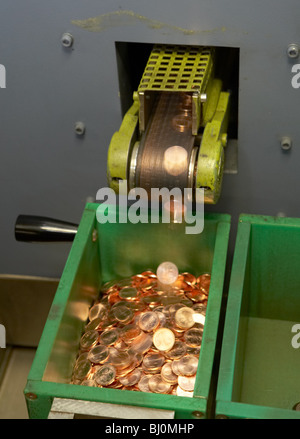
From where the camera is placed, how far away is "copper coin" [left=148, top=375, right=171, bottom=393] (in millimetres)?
1881

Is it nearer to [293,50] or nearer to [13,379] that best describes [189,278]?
[293,50]

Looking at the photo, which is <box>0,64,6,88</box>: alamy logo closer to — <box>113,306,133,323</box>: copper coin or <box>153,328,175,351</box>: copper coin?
<box>113,306,133,323</box>: copper coin

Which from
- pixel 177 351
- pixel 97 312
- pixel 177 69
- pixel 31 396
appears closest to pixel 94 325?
pixel 97 312

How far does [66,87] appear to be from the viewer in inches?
85.6

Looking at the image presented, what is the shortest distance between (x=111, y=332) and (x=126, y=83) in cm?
74

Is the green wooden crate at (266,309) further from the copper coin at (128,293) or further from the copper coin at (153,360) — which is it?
the copper coin at (128,293)

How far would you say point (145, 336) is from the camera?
6.63ft

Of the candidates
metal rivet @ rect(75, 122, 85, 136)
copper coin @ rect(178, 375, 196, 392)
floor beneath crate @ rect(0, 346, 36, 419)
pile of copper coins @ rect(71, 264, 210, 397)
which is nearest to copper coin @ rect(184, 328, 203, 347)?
pile of copper coins @ rect(71, 264, 210, 397)

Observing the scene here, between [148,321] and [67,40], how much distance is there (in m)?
0.81

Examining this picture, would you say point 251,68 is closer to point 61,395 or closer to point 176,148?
point 176,148

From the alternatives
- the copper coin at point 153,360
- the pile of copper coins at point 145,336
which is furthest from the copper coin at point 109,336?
the copper coin at point 153,360

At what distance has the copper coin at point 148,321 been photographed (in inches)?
80.0

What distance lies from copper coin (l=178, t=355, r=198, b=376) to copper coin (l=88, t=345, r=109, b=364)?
0.20m
